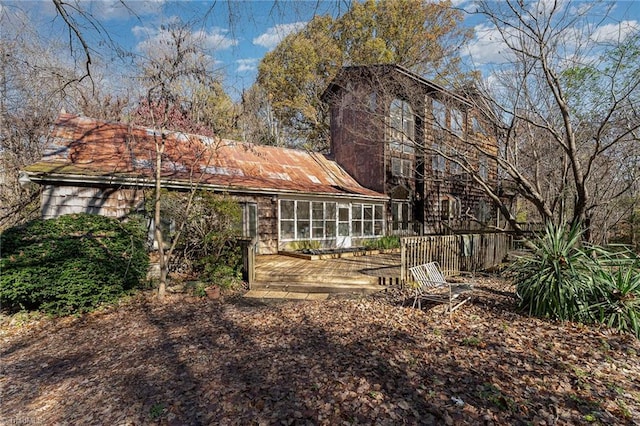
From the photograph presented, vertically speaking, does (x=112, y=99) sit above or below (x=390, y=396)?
above

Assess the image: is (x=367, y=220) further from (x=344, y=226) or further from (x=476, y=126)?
(x=476, y=126)

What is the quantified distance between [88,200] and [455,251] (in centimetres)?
1085

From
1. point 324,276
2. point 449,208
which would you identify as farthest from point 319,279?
point 449,208

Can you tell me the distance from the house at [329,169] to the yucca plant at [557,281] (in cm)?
278

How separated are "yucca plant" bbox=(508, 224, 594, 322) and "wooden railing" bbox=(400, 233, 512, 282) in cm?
251

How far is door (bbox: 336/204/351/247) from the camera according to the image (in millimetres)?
14242

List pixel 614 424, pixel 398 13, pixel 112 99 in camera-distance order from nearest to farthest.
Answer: pixel 614 424
pixel 112 99
pixel 398 13

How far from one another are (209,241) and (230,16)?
650cm

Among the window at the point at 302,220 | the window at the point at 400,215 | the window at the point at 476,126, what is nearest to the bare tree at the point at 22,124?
the window at the point at 302,220

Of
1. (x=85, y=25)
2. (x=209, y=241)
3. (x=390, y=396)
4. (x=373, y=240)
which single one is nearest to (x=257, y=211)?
(x=209, y=241)

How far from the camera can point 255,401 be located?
3311mm

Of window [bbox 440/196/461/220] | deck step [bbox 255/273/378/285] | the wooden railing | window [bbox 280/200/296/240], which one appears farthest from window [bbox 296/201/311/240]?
window [bbox 440/196/461/220]

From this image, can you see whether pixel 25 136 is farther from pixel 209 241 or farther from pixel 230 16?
pixel 230 16

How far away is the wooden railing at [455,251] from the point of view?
26.9ft
